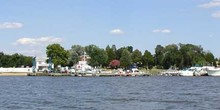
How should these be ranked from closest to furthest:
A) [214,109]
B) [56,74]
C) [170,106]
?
[214,109] → [170,106] → [56,74]

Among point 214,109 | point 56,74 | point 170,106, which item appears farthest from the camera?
Answer: point 56,74

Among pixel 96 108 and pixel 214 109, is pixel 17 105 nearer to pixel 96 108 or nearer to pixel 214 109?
pixel 96 108

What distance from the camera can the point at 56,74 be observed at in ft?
629

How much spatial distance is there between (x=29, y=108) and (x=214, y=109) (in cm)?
1668

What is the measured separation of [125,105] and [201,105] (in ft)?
24.6

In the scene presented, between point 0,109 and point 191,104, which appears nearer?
point 0,109

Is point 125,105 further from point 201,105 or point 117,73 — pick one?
point 117,73

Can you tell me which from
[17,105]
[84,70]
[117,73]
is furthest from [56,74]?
[17,105]

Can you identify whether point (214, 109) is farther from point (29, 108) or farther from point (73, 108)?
point (29, 108)

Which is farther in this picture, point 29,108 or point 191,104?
point 191,104

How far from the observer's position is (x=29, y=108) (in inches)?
1705

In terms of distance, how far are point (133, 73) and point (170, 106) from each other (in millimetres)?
154302

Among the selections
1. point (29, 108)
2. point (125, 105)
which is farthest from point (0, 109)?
point (125, 105)

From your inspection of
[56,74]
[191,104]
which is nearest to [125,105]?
[191,104]
